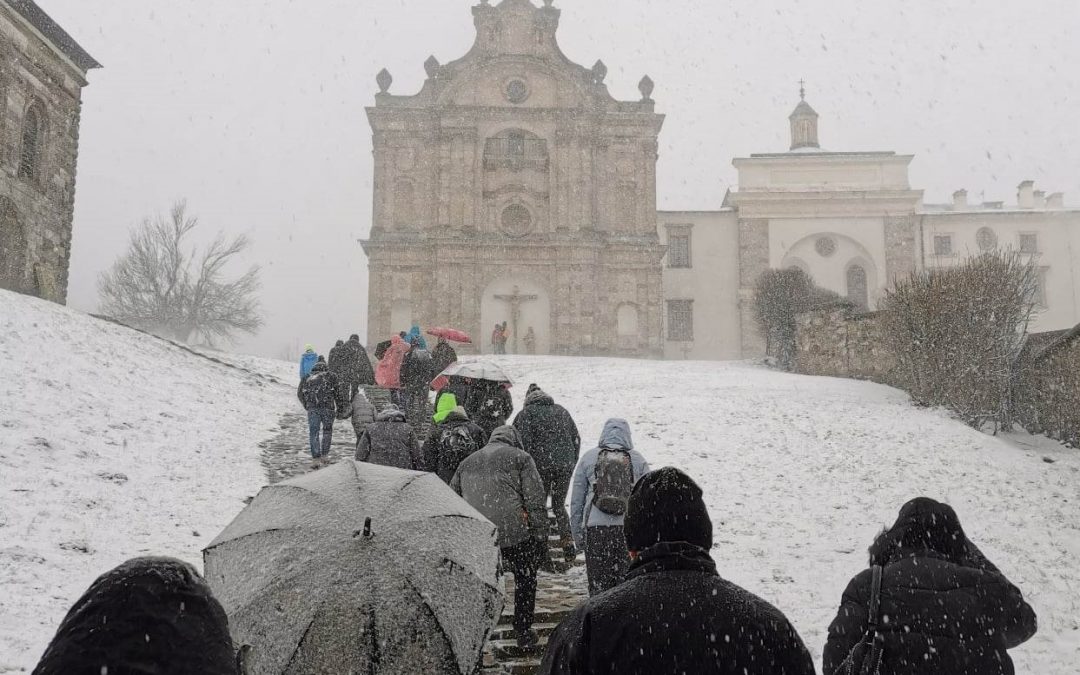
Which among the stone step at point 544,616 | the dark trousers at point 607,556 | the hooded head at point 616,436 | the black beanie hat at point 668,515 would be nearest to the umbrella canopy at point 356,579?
the black beanie hat at point 668,515

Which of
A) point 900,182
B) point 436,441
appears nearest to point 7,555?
point 436,441

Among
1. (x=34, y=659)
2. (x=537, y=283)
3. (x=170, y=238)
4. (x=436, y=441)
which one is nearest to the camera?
(x=34, y=659)

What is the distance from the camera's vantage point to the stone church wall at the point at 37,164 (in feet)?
76.8

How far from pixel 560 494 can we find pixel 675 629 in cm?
657

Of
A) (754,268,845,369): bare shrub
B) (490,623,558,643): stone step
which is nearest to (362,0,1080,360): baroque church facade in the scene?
(754,268,845,369): bare shrub

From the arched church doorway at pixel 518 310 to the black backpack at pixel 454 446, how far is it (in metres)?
30.2

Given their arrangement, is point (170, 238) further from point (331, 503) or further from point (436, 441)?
point (331, 503)

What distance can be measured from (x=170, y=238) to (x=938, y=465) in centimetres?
4972

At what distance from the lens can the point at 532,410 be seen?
28.3 ft

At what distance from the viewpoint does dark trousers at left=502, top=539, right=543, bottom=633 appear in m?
6.25

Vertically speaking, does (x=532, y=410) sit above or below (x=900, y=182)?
below

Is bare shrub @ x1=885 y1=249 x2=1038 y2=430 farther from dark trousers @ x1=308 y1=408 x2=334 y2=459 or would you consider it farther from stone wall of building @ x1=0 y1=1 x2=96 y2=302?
stone wall of building @ x1=0 y1=1 x2=96 y2=302

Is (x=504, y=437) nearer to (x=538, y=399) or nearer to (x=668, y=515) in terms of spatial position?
(x=538, y=399)

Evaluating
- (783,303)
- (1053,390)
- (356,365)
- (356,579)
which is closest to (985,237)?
(783,303)
